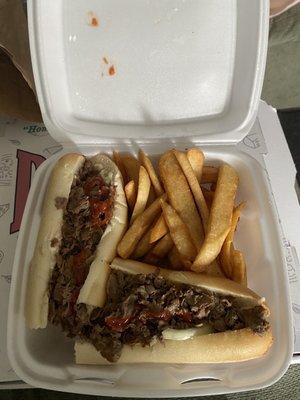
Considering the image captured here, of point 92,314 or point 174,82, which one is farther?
point 174,82

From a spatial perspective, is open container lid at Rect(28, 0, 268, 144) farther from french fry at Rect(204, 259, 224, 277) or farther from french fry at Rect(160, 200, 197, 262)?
french fry at Rect(204, 259, 224, 277)

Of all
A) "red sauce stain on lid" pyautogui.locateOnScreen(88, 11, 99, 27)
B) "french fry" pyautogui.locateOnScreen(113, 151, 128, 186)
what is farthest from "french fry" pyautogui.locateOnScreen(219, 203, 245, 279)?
"red sauce stain on lid" pyautogui.locateOnScreen(88, 11, 99, 27)

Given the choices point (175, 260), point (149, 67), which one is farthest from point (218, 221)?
point (149, 67)

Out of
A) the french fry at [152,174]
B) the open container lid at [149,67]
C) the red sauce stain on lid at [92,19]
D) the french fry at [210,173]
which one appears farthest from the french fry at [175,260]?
the red sauce stain on lid at [92,19]

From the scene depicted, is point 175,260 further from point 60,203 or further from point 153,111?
point 153,111

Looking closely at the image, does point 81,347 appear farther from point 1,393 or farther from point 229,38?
point 229,38

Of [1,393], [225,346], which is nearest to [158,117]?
[225,346]
